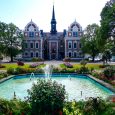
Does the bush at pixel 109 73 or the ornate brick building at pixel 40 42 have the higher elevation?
the ornate brick building at pixel 40 42

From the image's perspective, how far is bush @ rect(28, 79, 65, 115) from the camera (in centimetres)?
1112

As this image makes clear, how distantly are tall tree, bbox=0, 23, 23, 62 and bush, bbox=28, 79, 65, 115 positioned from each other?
5436 centimetres

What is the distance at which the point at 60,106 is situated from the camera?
11.4 metres

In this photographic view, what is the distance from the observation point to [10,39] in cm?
6688

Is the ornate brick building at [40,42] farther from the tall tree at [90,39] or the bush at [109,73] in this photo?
the bush at [109,73]

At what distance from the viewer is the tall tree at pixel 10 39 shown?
65625 millimetres

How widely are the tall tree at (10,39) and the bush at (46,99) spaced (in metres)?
54.4

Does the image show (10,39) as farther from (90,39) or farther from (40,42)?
(90,39)

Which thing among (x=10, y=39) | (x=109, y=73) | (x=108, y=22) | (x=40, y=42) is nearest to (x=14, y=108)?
(x=109, y=73)

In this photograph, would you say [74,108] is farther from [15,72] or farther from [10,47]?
[10,47]

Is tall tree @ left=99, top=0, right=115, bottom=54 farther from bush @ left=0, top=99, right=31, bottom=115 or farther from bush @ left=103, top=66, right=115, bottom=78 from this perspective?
bush @ left=0, top=99, right=31, bottom=115

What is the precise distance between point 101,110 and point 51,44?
2640 inches

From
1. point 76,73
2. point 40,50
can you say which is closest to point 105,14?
point 76,73

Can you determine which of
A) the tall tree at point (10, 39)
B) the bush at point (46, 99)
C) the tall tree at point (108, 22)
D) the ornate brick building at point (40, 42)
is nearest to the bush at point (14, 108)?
the bush at point (46, 99)
